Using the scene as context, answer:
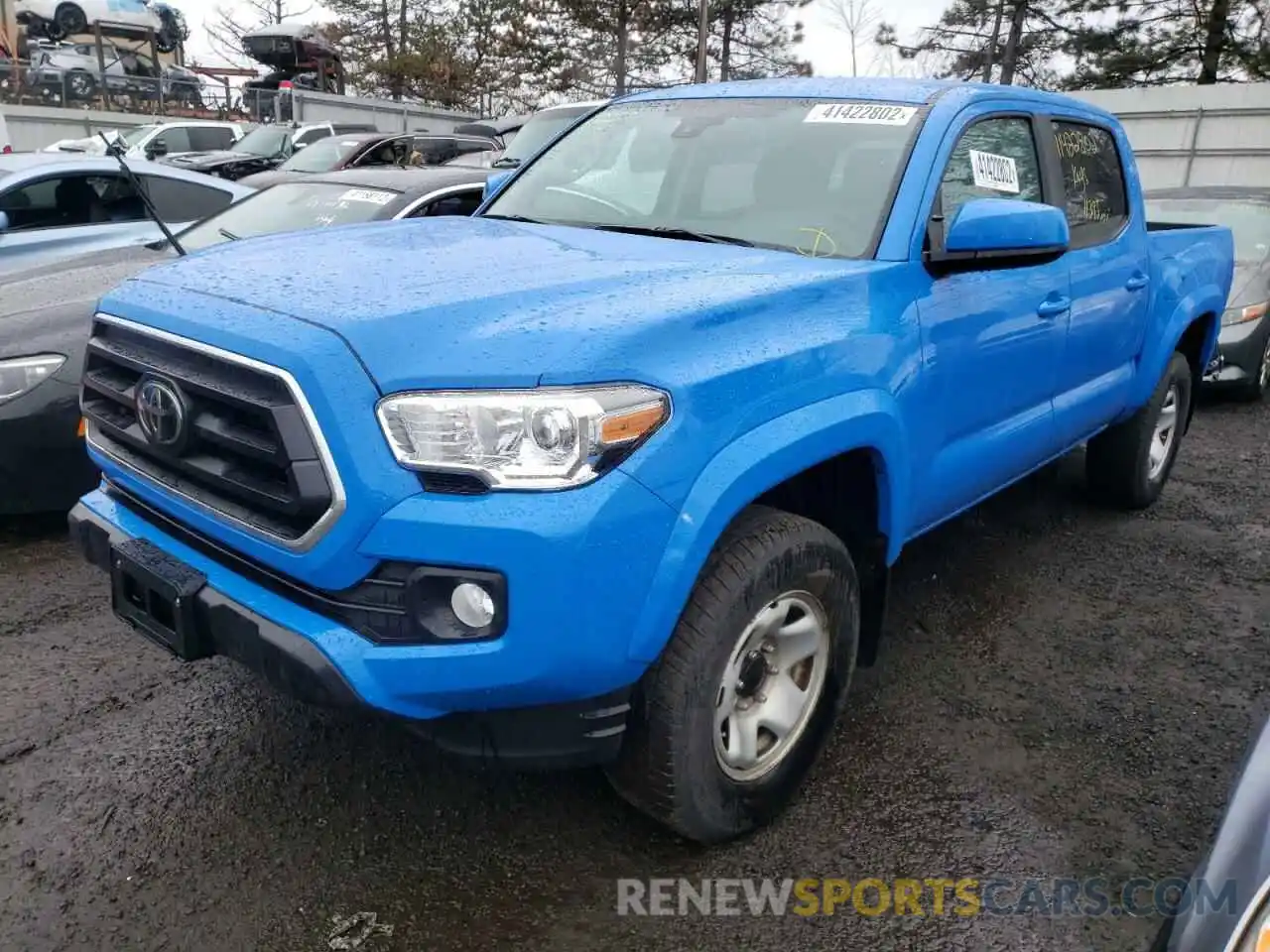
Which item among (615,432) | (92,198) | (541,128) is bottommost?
(615,432)

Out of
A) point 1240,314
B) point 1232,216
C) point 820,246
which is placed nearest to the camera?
point 820,246

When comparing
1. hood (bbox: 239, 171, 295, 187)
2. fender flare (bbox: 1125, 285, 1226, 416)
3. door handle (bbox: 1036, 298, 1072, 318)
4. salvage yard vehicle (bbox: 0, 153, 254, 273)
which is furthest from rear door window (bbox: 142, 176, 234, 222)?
fender flare (bbox: 1125, 285, 1226, 416)

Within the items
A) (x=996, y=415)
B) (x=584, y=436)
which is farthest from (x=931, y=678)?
(x=584, y=436)

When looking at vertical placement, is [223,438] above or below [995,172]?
below

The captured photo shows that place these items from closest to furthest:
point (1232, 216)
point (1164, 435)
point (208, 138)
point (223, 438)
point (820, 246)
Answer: point (223, 438) < point (820, 246) < point (1164, 435) < point (1232, 216) < point (208, 138)

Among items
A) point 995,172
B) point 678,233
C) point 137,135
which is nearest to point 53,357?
point 678,233

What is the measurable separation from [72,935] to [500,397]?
1.52 metres

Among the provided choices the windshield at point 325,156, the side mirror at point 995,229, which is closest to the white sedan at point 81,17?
the windshield at point 325,156

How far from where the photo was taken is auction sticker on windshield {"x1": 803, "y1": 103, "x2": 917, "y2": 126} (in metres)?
3.15

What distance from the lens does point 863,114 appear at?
Answer: 126 inches

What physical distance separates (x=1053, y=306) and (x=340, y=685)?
2.71m

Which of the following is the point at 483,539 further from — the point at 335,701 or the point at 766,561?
the point at 766,561

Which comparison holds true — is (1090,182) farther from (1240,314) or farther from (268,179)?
(268,179)

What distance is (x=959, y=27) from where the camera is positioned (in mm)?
27562
